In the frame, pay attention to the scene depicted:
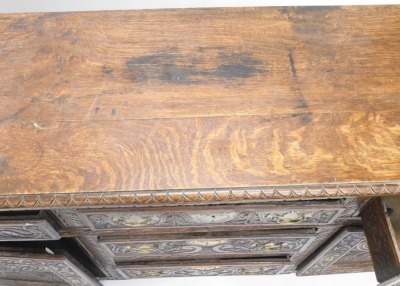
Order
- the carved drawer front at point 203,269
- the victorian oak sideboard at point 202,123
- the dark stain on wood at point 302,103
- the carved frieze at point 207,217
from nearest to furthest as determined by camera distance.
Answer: the victorian oak sideboard at point 202,123, the dark stain on wood at point 302,103, the carved frieze at point 207,217, the carved drawer front at point 203,269

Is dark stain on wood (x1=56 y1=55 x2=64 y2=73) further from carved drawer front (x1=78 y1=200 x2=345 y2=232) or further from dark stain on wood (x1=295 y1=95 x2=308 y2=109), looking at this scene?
dark stain on wood (x1=295 y1=95 x2=308 y2=109)

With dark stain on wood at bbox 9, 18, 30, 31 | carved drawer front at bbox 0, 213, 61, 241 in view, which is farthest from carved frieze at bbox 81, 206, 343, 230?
dark stain on wood at bbox 9, 18, 30, 31

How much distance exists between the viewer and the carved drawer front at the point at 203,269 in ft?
7.06

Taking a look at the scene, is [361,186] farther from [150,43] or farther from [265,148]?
[150,43]

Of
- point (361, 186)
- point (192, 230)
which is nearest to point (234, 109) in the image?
point (361, 186)

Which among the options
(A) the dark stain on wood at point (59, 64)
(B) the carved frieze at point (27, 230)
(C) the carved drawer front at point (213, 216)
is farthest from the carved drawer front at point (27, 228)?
(A) the dark stain on wood at point (59, 64)

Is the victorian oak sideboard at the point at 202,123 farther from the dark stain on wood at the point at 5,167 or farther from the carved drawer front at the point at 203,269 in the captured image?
the carved drawer front at the point at 203,269

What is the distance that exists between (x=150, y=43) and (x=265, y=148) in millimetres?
468

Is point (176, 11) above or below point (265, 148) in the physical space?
above

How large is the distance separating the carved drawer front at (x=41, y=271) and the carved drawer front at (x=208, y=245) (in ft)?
0.56

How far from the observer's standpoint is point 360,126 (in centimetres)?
133

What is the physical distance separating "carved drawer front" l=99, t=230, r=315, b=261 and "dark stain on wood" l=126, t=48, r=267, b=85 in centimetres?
59

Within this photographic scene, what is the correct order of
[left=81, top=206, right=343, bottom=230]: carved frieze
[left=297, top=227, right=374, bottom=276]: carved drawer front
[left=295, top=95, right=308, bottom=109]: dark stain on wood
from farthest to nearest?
[left=297, top=227, right=374, bottom=276]: carved drawer front, [left=81, top=206, right=343, bottom=230]: carved frieze, [left=295, top=95, right=308, bottom=109]: dark stain on wood

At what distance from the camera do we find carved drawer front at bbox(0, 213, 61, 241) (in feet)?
4.74
